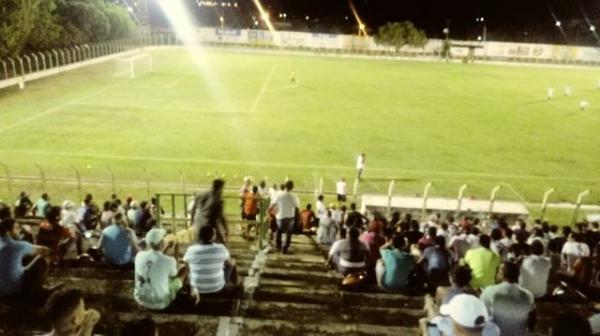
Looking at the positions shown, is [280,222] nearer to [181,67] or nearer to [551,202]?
[551,202]

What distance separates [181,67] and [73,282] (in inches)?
2413

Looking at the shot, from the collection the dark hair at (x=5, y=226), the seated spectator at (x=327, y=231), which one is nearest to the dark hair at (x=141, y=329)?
the dark hair at (x=5, y=226)

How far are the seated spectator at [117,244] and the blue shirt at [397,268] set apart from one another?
4.06 metres

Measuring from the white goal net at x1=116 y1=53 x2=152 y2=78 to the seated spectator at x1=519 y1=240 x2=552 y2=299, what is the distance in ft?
174

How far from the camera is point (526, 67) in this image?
90.6 meters

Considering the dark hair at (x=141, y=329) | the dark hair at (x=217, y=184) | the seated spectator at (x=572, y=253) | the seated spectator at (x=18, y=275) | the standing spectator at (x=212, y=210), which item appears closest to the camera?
the dark hair at (x=141, y=329)

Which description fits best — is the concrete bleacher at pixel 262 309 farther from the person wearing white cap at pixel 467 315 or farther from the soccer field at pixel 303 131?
the soccer field at pixel 303 131

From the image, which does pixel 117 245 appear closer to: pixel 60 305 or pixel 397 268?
pixel 397 268

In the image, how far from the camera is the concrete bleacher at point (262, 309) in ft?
20.8

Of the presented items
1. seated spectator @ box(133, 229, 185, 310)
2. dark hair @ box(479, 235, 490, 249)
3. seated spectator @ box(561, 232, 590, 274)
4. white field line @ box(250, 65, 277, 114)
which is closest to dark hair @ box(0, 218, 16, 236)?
seated spectator @ box(133, 229, 185, 310)

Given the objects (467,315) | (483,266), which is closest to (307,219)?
(483,266)

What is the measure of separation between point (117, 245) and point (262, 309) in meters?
3.00

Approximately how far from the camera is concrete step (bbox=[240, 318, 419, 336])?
642cm

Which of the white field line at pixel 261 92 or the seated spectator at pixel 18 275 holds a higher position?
the seated spectator at pixel 18 275
